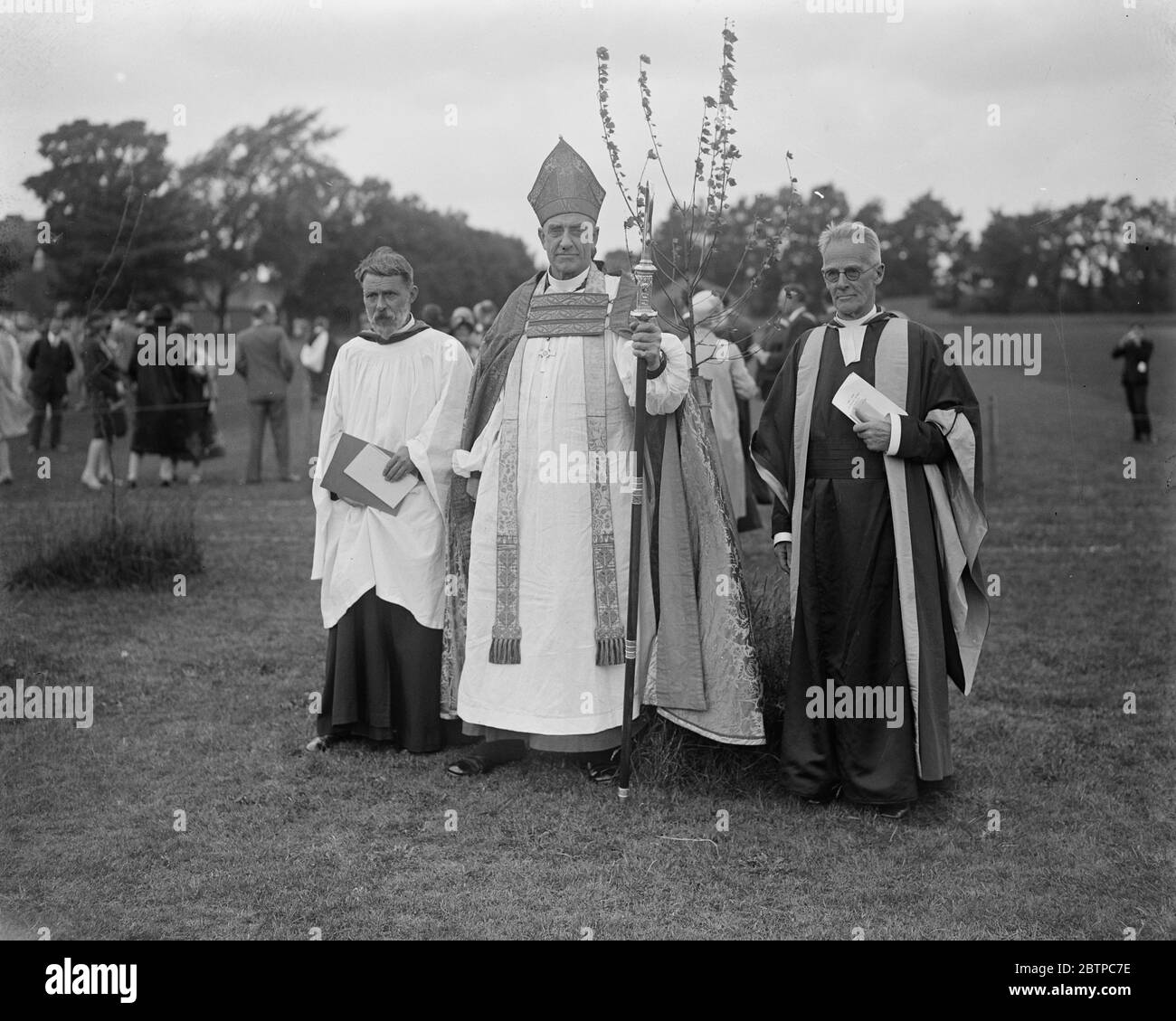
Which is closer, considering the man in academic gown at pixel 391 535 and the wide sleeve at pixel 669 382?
the wide sleeve at pixel 669 382

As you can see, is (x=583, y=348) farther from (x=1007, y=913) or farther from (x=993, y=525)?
(x=993, y=525)

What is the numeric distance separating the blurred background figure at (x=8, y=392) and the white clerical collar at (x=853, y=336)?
9649 millimetres

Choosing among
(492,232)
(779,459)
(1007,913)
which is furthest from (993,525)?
(492,232)

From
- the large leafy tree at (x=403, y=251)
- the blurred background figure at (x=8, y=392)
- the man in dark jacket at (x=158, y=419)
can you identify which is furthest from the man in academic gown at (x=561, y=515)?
the large leafy tree at (x=403, y=251)

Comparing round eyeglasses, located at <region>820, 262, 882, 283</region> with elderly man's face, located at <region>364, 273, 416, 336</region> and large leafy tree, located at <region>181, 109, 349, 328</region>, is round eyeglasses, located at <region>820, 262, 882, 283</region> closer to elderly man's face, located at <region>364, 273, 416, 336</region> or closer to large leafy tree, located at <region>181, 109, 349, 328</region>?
elderly man's face, located at <region>364, 273, 416, 336</region>

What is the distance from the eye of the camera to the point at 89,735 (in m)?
6.22

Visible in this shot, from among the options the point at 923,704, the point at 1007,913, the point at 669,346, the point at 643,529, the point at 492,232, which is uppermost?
the point at 492,232

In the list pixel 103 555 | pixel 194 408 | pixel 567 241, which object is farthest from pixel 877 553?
pixel 194 408

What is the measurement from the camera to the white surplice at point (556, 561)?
536cm

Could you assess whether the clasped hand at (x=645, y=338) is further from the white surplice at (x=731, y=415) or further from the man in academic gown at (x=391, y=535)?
the white surplice at (x=731, y=415)

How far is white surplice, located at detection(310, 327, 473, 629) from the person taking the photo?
5.89 meters

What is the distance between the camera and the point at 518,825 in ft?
16.5

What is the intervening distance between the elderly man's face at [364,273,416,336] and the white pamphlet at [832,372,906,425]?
2.12 meters

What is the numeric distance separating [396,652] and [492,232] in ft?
123
